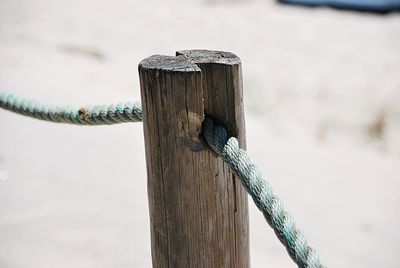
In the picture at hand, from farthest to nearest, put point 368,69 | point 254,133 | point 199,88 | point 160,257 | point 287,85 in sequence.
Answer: point 368,69 → point 287,85 → point 254,133 → point 160,257 → point 199,88

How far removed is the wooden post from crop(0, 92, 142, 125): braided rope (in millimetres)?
276

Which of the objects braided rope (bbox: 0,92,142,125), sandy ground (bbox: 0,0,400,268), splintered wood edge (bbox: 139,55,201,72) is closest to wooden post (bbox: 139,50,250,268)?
splintered wood edge (bbox: 139,55,201,72)

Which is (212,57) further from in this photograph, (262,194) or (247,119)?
(247,119)

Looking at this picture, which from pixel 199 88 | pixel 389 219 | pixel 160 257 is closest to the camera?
pixel 199 88

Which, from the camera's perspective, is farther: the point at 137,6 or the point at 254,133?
the point at 137,6

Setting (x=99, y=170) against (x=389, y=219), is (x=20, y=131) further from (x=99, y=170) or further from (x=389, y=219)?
(x=389, y=219)

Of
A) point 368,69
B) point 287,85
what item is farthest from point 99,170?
point 368,69

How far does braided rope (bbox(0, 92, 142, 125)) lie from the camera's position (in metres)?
1.71

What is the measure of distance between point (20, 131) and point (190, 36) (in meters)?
3.32

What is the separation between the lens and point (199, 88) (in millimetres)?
1356

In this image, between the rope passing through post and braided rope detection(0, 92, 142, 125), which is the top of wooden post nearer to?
the rope passing through post

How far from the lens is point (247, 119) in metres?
5.28

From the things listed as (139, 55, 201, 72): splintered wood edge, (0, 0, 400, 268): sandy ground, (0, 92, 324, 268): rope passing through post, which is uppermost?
(139, 55, 201, 72): splintered wood edge

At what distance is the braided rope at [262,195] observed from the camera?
1.24m
